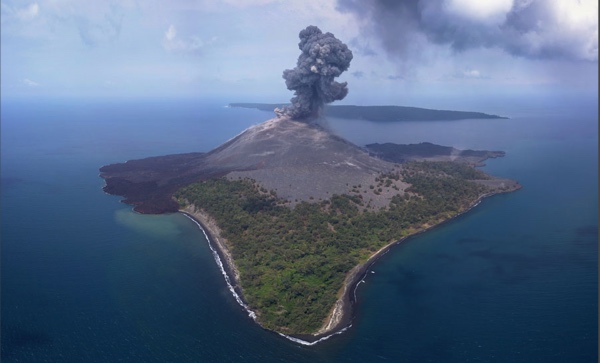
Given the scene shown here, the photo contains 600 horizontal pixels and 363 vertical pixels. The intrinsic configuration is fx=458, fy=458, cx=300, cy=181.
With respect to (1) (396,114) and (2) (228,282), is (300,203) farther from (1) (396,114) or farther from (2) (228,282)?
Answer: (1) (396,114)

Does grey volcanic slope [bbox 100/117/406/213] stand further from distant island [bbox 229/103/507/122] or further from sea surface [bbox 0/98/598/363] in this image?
distant island [bbox 229/103/507/122]

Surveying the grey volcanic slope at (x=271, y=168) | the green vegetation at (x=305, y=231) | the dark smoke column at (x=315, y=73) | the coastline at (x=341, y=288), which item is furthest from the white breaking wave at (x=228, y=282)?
the dark smoke column at (x=315, y=73)

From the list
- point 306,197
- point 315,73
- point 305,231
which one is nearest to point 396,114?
point 315,73

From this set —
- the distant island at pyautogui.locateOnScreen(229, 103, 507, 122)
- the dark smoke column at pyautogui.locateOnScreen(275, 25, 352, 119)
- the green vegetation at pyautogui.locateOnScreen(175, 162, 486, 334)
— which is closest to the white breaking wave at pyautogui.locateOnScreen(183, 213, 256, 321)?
the green vegetation at pyautogui.locateOnScreen(175, 162, 486, 334)

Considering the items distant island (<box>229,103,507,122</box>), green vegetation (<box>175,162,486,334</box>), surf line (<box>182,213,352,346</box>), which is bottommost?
surf line (<box>182,213,352,346</box>)

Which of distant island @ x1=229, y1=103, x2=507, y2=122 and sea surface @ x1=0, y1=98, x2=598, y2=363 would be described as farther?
distant island @ x1=229, y1=103, x2=507, y2=122

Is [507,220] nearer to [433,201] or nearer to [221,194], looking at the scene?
[433,201]
